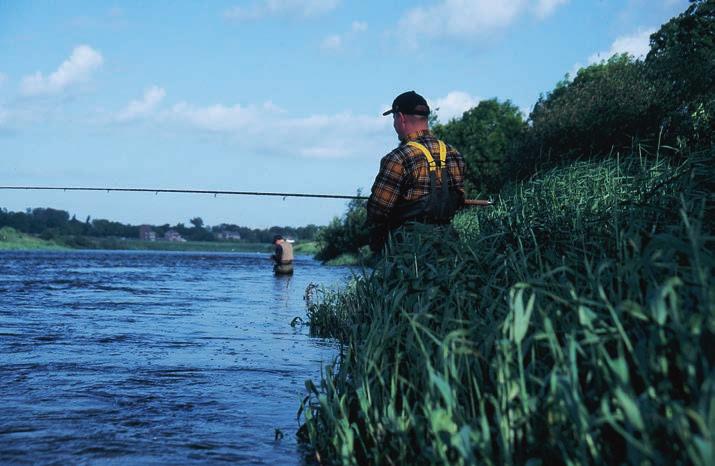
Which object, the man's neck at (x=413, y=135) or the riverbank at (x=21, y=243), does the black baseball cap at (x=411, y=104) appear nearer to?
the man's neck at (x=413, y=135)

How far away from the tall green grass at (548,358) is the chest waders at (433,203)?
45cm

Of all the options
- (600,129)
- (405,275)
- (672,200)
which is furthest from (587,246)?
(600,129)

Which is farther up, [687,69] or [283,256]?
[687,69]

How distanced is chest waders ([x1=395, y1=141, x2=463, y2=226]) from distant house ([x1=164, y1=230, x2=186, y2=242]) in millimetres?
181022

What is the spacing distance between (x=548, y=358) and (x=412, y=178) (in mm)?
2654

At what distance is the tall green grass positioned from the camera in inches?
103

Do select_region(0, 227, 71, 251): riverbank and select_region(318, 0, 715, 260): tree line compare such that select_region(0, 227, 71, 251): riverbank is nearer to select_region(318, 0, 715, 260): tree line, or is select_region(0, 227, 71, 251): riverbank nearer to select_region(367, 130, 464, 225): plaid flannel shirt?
select_region(318, 0, 715, 260): tree line

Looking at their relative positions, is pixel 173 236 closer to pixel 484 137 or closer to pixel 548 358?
pixel 484 137

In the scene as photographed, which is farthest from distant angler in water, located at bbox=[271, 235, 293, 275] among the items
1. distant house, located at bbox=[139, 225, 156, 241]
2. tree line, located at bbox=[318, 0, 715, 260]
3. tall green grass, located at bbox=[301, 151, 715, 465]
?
distant house, located at bbox=[139, 225, 156, 241]

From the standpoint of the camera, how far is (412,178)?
5.93m

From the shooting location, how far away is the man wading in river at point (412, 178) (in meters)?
5.92

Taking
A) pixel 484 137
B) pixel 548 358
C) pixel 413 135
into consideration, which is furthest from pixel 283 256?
pixel 548 358

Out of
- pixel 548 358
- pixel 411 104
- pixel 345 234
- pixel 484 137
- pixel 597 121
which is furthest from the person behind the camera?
pixel 345 234

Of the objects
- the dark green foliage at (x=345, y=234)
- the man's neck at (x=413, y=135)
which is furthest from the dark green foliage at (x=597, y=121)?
the dark green foliage at (x=345, y=234)
